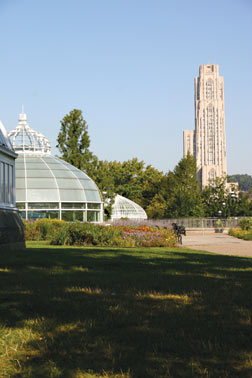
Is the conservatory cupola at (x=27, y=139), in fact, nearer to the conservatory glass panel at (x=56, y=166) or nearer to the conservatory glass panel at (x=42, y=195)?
the conservatory glass panel at (x=56, y=166)

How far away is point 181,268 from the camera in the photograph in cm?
927

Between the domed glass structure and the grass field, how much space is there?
28878 mm

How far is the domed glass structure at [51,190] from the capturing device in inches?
1423

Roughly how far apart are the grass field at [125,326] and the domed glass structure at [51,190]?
28.9 meters

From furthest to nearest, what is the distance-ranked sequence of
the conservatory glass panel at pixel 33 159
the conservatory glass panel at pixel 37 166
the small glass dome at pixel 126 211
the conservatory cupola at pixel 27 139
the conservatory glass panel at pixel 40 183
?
1. the small glass dome at pixel 126 211
2. the conservatory cupola at pixel 27 139
3. the conservatory glass panel at pixel 33 159
4. the conservatory glass panel at pixel 37 166
5. the conservatory glass panel at pixel 40 183

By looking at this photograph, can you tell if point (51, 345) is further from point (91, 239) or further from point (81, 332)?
point (91, 239)

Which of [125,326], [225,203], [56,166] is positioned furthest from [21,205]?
[125,326]

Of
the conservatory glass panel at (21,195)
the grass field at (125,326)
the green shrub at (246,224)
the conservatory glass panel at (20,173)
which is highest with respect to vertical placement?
the conservatory glass panel at (20,173)

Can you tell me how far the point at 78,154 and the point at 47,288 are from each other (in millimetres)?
38765

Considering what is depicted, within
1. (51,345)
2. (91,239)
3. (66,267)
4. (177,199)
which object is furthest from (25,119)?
(51,345)

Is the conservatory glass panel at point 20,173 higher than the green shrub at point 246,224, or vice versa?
the conservatory glass panel at point 20,173

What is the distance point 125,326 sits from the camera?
4562 millimetres

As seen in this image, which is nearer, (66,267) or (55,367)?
(55,367)

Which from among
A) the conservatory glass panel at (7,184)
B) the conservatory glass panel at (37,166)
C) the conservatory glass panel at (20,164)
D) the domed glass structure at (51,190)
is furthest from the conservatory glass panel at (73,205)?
the conservatory glass panel at (7,184)
